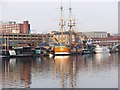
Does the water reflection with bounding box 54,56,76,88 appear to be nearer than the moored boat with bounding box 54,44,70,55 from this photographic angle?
Yes

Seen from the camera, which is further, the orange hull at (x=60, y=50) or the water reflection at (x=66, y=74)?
the orange hull at (x=60, y=50)

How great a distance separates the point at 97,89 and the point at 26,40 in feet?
200

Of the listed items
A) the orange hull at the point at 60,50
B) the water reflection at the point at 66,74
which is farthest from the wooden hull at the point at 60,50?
the water reflection at the point at 66,74

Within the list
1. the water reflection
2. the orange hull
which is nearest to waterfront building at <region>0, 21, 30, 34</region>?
the orange hull

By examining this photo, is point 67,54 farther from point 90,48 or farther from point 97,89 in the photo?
point 97,89

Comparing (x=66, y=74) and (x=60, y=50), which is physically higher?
(x=66, y=74)

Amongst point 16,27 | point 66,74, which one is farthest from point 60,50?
point 16,27

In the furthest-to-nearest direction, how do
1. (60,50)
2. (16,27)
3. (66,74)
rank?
(16,27)
(60,50)
(66,74)

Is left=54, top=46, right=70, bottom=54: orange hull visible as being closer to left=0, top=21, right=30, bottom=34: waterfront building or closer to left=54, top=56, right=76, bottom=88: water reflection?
left=0, top=21, right=30, bottom=34: waterfront building

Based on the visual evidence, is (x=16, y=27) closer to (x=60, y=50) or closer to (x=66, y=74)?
(x=60, y=50)

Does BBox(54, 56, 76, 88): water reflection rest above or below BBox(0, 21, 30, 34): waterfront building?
below

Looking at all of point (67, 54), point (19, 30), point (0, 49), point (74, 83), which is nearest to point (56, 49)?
point (67, 54)

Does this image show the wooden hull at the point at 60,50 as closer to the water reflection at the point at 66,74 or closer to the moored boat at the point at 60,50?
the moored boat at the point at 60,50

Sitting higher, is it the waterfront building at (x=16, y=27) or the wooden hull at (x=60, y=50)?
the waterfront building at (x=16, y=27)
